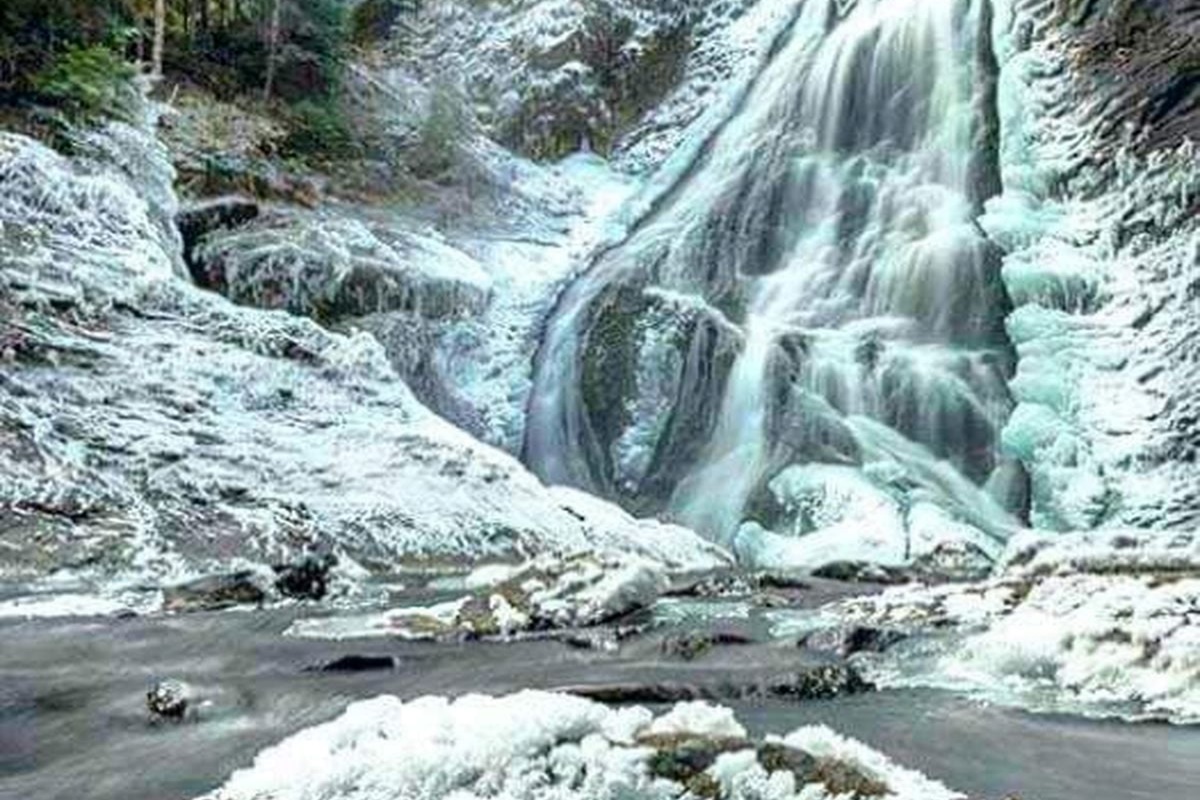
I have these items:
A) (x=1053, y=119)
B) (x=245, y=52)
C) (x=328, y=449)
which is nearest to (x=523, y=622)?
(x=328, y=449)

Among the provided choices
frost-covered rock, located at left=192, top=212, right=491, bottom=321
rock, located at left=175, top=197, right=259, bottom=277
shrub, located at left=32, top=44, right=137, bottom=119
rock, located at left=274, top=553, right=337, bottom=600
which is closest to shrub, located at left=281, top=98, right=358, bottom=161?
frost-covered rock, located at left=192, top=212, right=491, bottom=321

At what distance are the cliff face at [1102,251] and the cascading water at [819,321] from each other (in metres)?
0.57

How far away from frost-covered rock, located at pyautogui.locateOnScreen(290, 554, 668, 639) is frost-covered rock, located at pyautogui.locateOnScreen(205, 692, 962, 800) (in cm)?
549

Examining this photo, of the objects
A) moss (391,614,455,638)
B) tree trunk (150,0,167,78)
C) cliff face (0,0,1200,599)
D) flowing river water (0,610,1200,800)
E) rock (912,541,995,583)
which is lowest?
flowing river water (0,610,1200,800)

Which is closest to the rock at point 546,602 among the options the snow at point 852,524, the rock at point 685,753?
the rock at point 685,753

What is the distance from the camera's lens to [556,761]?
14.5ft

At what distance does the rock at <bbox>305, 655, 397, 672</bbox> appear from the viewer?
8797 mm

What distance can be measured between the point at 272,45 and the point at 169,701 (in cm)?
2407

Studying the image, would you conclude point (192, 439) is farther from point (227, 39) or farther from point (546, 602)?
point (227, 39)

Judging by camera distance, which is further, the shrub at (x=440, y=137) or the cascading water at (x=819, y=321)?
the shrub at (x=440, y=137)

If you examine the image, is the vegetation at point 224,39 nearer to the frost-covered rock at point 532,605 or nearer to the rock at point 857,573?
the rock at point 857,573

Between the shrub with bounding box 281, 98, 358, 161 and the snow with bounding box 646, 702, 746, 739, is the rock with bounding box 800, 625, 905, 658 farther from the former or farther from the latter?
the shrub with bounding box 281, 98, 358, 161

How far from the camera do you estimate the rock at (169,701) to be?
741 cm

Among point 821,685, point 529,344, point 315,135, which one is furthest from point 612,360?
point 821,685
